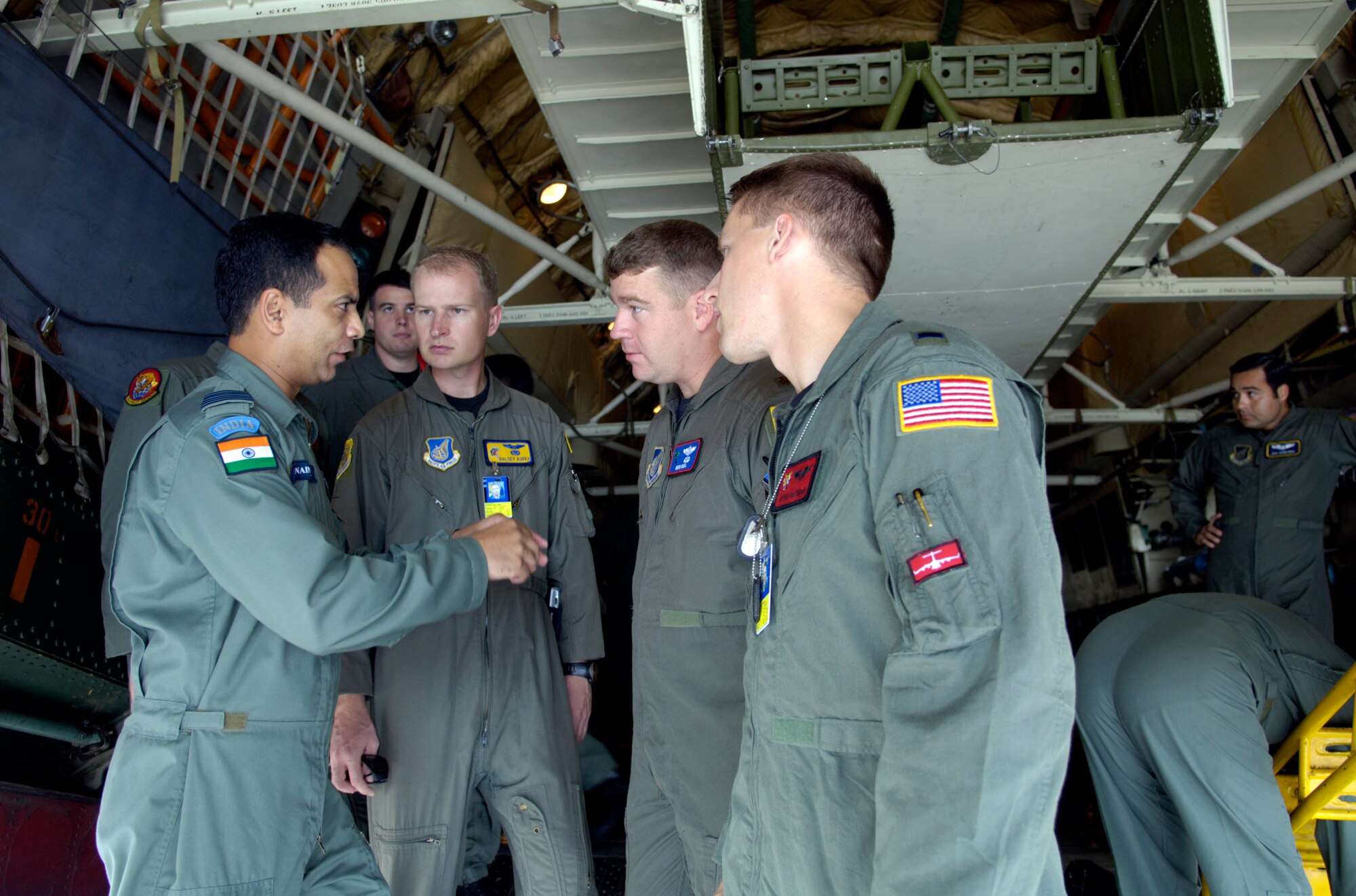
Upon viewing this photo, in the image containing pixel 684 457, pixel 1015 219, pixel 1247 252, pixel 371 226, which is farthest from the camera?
pixel 371 226

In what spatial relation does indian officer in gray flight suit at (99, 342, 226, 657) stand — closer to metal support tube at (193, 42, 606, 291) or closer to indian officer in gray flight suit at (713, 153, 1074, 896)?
metal support tube at (193, 42, 606, 291)

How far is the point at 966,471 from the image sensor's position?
1.23 metres

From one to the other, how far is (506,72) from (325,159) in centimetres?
185

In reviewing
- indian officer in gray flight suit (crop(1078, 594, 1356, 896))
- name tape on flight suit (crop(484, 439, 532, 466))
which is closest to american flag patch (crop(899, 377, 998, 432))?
indian officer in gray flight suit (crop(1078, 594, 1356, 896))

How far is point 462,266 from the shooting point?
3086 mm

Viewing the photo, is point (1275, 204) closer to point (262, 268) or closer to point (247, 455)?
point (262, 268)

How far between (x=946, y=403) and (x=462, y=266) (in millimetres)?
2187

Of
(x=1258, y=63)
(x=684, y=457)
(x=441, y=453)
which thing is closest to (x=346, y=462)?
(x=441, y=453)

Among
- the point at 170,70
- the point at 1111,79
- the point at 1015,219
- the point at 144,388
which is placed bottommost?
→ the point at 144,388

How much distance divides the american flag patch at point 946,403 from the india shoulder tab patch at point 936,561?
0.17 m

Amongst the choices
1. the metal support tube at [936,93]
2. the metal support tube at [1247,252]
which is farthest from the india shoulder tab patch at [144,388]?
the metal support tube at [1247,252]

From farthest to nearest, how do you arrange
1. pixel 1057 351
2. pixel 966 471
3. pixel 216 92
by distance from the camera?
1. pixel 1057 351
2. pixel 216 92
3. pixel 966 471

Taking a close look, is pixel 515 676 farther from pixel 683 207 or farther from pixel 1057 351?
pixel 1057 351

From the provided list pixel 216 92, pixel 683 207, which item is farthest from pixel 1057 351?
pixel 216 92
